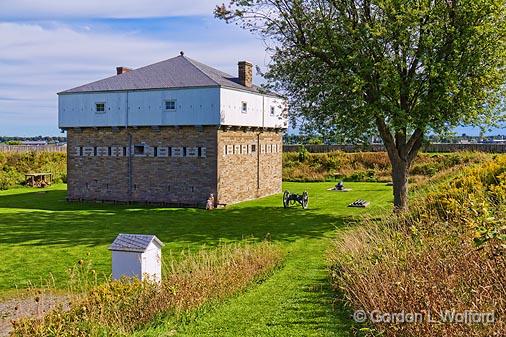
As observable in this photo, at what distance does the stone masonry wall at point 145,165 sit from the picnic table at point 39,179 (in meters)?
10.0

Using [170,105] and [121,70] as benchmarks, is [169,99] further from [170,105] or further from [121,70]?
[121,70]

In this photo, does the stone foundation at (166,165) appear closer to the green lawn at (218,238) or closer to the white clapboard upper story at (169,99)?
the white clapboard upper story at (169,99)

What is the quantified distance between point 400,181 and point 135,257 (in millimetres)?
13470

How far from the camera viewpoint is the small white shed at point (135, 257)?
9.62 m

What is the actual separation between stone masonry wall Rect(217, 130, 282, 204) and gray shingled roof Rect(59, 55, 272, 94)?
8.81 ft

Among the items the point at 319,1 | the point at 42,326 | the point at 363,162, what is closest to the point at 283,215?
the point at 319,1

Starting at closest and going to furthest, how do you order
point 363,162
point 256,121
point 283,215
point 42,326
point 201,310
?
point 42,326 → point 201,310 → point 283,215 → point 256,121 → point 363,162

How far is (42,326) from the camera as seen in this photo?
7016 millimetres

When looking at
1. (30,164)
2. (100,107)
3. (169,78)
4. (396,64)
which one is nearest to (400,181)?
(396,64)

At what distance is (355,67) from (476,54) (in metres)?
4.06

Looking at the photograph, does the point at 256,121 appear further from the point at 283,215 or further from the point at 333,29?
the point at 333,29

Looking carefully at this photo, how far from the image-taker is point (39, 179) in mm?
40062

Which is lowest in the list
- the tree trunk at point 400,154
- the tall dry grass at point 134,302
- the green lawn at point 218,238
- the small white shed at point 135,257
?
the green lawn at point 218,238

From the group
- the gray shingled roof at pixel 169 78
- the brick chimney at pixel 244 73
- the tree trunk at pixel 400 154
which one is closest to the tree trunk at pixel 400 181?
the tree trunk at pixel 400 154
